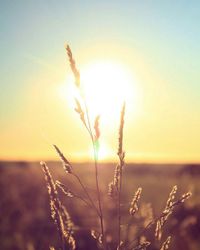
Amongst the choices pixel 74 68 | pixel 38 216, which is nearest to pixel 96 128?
pixel 74 68

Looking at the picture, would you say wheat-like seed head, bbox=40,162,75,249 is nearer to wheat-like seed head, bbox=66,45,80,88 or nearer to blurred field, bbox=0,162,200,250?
wheat-like seed head, bbox=66,45,80,88

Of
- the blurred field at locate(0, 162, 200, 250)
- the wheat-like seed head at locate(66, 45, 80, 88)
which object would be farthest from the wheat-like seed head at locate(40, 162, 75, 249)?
the blurred field at locate(0, 162, 200, 250)

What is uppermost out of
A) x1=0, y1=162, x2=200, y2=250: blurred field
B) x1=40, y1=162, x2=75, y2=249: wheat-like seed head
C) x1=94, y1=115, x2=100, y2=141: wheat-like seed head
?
x1=94, y1=115, x2=100, y2=141: wheat-like seed head

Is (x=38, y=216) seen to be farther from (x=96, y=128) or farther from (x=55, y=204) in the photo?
(x=96, y=128)

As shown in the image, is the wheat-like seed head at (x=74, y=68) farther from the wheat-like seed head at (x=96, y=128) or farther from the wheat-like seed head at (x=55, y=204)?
the wheat-like seed head at (x=55, y=204)

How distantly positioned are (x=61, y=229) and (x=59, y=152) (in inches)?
10.6

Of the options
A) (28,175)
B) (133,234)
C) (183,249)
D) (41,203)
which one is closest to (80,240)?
(183,249)

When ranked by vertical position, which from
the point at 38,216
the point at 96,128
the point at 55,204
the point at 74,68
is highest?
the point at 74,68

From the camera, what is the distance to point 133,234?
14.1 feet

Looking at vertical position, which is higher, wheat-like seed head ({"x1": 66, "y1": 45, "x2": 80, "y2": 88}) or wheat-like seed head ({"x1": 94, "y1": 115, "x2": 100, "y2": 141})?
wheat-like seed head ({"x1": 66, "y1": 45, "x2": 80, "y2": 88})

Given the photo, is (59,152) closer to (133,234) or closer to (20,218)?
(133,234)

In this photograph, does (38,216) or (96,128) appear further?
(38,216)

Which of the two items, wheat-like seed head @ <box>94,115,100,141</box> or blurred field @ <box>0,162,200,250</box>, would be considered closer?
wheat-like seed head @ <box>94,115,100,141</box>

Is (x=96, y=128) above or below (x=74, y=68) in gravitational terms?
below
